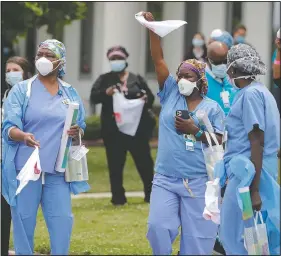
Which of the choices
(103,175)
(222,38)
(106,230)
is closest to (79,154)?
(106,230)

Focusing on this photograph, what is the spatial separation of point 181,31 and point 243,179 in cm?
1869

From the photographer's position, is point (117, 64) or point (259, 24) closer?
point (117, 64)

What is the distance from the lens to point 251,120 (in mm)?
7309

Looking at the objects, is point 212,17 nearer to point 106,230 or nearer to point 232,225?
point 106,230

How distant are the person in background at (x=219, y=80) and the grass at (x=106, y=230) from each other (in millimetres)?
1550

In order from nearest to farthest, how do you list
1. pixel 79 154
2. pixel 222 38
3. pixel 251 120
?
pixel 251 120
pixel 79 154
pixel 222 38

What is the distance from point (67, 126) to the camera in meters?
8.30

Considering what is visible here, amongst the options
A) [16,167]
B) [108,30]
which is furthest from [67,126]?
[108,30]

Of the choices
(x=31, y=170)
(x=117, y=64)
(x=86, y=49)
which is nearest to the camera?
(x=31, y=170)

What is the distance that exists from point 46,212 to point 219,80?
2668mm

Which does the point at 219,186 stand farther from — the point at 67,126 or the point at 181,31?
the point at 181,31

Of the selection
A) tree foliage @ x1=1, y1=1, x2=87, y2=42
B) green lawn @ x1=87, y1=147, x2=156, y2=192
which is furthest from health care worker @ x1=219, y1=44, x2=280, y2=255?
tree foliage @ x1=1, y1=1, x2=87, y2=42

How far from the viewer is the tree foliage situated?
16.2 m

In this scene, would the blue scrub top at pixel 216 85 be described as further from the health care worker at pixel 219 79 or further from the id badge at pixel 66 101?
the id badge at pixel 66 101
